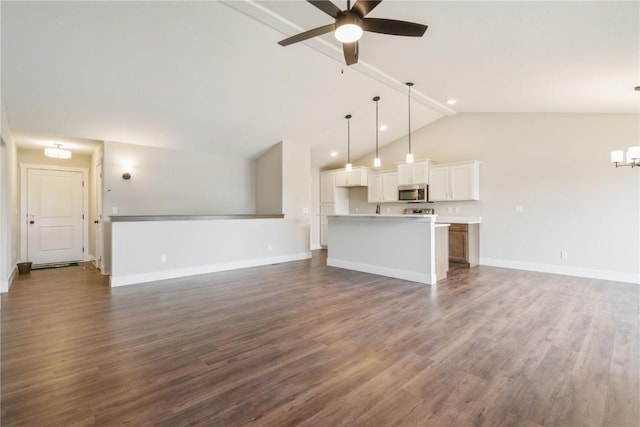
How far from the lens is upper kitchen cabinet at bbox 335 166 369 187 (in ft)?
27.5

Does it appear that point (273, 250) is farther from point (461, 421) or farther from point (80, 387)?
point (461, 421)

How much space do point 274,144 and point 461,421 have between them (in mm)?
6196

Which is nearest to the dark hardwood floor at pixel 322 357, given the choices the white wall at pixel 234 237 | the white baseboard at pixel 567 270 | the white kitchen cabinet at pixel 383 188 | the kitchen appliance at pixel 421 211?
the white wall at pixel 234 237

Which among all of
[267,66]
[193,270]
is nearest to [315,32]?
[267,66]

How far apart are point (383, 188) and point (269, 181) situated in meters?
2.97

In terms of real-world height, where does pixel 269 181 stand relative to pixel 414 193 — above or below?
above

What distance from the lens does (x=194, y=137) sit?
6023 millimetres

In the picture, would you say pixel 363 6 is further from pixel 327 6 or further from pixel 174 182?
pixel 174 182

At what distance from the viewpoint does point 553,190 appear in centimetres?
573

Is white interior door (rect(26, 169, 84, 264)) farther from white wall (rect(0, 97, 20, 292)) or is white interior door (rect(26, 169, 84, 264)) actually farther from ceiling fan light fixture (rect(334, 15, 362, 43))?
ceiling fan light fixture (rect(334, 15, 362, 43))

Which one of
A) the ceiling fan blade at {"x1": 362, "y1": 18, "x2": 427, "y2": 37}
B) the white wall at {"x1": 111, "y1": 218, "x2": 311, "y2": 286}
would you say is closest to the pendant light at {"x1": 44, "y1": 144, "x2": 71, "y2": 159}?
the white wall at {"x1": 111, "y1": 218, "x2": 311, "y2": 286}

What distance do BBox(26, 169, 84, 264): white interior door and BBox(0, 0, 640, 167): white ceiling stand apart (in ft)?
4.26

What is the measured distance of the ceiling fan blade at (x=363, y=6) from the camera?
233 cm

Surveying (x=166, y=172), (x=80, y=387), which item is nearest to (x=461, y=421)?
(x=80, y=387)
